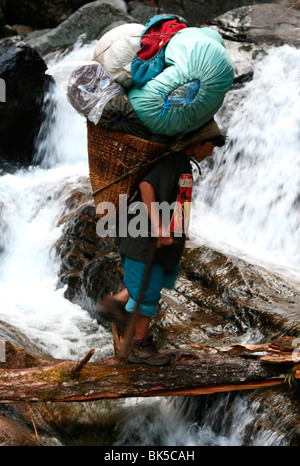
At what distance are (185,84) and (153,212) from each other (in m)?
0.71

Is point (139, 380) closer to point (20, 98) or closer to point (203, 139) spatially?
point (203, 139)

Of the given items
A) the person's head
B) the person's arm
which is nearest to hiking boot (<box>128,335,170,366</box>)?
the person's arm

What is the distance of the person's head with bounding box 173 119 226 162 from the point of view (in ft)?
10.1

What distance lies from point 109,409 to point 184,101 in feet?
7.27

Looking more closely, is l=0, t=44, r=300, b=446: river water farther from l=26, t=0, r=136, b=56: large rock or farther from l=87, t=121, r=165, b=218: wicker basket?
l=26, t=0, r=136, b=56: large rock

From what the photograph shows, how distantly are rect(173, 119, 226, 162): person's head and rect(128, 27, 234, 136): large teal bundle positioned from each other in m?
0.14

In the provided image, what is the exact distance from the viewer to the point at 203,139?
122 inches

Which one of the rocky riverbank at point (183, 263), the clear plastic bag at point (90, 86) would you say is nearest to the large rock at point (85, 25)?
the rocky riverbank at point (183, 263)

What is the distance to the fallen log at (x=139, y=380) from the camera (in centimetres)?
317

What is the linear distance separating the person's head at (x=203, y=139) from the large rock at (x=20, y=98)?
775 centimetres

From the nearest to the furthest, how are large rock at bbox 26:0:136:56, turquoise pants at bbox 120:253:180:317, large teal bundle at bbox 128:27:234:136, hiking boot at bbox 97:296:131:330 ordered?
large teal bundle at bbox 128:27:234:136
turquoise pants at bbox 120:253:180:317
hiking boot at bbox 97:296:131:330
large rock at bbox 26:0:136:56

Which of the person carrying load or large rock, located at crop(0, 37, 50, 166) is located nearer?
the person carrying load

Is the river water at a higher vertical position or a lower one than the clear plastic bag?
lower
